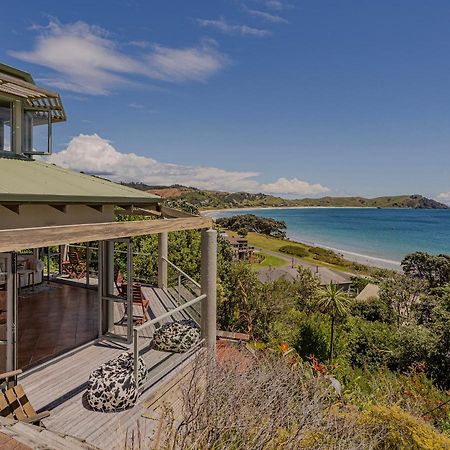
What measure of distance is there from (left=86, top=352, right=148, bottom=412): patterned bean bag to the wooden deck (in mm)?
109

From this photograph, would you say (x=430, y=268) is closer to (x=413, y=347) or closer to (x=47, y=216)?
(x=413, y=347)

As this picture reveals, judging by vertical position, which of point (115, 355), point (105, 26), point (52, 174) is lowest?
point (115, 355)

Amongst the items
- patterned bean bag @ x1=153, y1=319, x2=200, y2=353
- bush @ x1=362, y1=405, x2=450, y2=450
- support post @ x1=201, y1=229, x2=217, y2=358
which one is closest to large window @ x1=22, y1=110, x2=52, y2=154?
support post @ x1=201, y1=229, x2=217, y2=358

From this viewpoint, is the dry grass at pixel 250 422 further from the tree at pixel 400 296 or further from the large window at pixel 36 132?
the tree at pixel 400 296

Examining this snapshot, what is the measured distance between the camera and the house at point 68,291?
5.31 m

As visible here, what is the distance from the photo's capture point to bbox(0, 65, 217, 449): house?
209 inches

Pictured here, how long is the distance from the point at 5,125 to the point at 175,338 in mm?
6804

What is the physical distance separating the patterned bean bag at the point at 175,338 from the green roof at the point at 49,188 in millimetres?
2953

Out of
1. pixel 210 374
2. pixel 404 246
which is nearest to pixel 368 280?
pixel 210 374

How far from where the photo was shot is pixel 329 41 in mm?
20359

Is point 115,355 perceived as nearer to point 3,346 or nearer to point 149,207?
point 3,346

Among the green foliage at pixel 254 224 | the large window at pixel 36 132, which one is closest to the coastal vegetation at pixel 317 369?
the large window at pixel 36 132

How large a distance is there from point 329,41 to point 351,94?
58.6 ft

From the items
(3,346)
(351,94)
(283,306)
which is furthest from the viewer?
(351,94)
